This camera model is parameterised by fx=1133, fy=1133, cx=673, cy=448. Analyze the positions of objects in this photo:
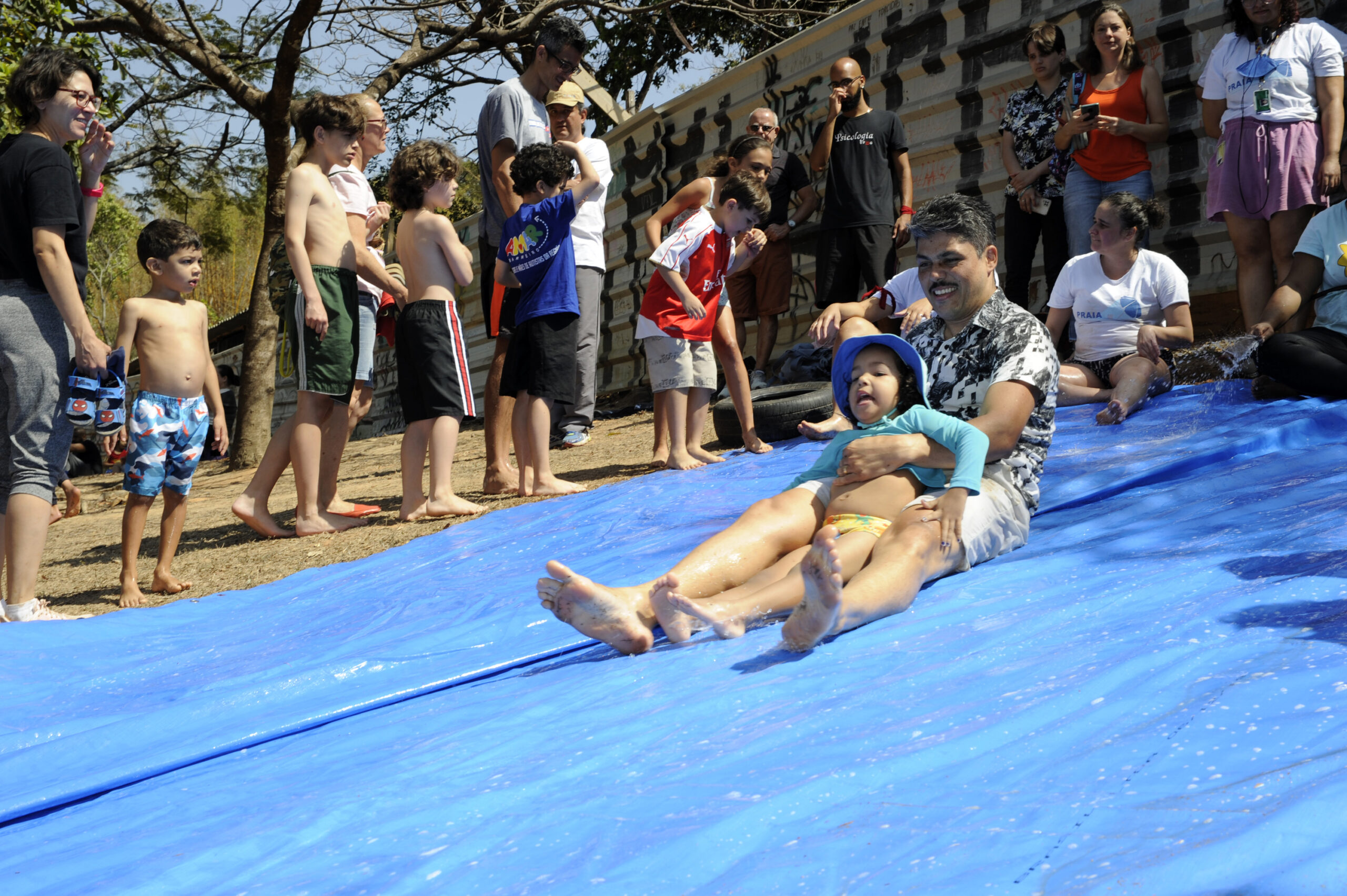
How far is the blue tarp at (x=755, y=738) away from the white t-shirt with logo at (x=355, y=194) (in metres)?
2.53

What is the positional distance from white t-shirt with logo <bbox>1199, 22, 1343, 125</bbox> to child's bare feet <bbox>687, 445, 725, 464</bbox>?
3.08 metres

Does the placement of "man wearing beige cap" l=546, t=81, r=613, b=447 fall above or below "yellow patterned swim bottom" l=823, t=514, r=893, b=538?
above

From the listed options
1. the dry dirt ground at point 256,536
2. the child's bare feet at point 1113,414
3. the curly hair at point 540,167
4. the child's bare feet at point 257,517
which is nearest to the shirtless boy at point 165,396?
the dry dirt ground at point 256,536

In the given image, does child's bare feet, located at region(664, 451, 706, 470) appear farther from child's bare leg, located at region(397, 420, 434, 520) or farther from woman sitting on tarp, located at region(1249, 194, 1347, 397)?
woman sitting on tarp, located at region(1249, 194, 1347, 397)

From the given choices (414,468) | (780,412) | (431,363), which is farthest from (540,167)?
(780,412)

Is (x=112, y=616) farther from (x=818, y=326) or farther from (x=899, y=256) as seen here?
(x=899, y=256)

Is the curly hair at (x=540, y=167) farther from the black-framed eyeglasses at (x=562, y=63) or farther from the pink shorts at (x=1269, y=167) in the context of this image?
the pink shorts at (x=1269, y=167)

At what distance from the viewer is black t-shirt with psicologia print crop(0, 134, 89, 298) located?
3.90 metres

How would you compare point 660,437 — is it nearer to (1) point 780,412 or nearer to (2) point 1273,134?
(1) point 780,412

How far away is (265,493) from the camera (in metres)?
5.52

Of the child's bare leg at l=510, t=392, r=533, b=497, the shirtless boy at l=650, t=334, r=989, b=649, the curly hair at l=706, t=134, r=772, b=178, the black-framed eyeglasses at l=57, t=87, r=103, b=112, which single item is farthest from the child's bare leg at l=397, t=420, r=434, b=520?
the shirtless boy at l=650, t=334, r=989, b=649

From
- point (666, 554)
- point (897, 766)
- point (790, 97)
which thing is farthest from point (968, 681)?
point (790, 97)

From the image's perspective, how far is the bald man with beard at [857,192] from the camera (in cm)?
703

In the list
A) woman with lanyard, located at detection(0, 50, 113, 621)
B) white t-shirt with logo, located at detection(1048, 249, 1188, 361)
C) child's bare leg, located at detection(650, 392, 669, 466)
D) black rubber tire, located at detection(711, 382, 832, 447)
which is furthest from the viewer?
black rubber tire, located at detection(711, 382, 832, 447)
